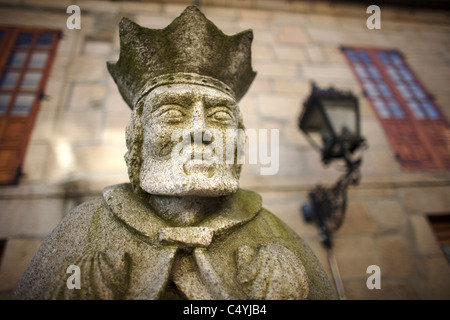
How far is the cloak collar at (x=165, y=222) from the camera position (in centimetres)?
83

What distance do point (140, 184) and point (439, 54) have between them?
5.27m

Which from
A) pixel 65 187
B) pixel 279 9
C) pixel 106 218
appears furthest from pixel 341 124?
pixel 279 9

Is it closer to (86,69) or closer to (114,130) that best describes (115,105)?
(114,130)

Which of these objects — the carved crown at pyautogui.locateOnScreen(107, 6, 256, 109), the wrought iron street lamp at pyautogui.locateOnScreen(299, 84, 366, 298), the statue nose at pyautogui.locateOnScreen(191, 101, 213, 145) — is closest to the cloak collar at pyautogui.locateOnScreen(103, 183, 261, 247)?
the statue nose at pyautogui.locateOnScreen(191, 101, 213, 145)

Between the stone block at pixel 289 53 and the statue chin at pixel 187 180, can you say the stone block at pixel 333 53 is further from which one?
the statue chin at pixel 187 180

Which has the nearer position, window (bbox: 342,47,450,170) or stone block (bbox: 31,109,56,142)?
stone block (bbox: 31,109,56,142)

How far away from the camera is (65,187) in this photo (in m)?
2.00

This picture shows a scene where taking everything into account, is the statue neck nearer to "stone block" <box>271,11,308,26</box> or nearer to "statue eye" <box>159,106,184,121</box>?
"statue eye" <box>159,106,184,121</box>

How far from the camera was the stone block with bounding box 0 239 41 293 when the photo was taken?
5.40 ft

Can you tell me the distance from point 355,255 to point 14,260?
8.96 feet

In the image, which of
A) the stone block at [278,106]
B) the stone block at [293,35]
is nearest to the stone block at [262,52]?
the stone block at [293,35]

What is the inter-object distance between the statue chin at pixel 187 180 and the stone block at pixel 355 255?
5.20 ft

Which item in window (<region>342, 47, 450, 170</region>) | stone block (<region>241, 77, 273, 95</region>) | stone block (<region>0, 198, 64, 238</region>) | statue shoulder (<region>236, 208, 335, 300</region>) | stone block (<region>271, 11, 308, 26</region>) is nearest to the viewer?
statue shoulder (<region>236, 208, 335, 300</region>)

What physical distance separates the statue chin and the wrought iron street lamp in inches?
43.4
